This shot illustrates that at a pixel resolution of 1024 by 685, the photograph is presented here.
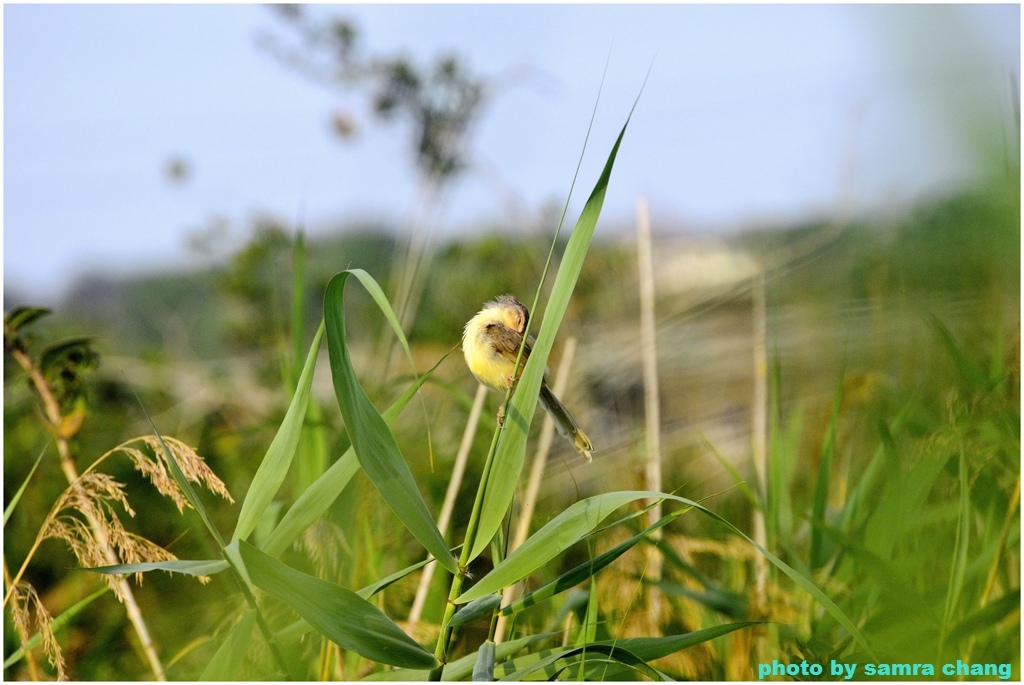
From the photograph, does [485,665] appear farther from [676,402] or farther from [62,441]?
[676,402]

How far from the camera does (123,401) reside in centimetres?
296

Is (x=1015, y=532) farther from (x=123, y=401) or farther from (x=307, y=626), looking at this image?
(x=123, y=401)

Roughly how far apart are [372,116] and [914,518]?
192cm

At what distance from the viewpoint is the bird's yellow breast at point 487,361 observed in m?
1.30

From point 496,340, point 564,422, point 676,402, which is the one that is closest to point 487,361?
point 496,340

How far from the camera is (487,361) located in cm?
131

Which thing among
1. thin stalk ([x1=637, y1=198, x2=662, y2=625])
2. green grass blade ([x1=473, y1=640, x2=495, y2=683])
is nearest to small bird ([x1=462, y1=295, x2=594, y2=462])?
green grass blade ([x1=473, y1=640, x2=495, y2=683])

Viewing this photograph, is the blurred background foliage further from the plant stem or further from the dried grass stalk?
the dried grass stalk

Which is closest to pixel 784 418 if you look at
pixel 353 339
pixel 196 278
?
pixel 353 339

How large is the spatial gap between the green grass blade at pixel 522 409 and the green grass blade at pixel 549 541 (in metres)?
0.04

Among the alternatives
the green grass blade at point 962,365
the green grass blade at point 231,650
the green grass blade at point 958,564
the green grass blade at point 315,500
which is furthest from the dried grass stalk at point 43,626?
the green grass blade at point 962,365

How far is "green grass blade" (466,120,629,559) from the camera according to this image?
3.08ft

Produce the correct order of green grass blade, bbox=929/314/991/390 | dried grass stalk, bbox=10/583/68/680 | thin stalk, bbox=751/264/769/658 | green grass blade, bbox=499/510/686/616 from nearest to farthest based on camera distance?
1. green grass blade, bbox=499/510/686/616
2. dried grass stalk, bbox=10/583/68/680
3. green grass blade, bbox=929/314/991/390
4. thin stalk, bbox=751/264/769/658

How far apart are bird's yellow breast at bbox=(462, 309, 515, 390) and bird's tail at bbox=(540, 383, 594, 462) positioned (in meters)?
0.15
